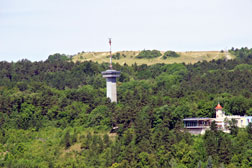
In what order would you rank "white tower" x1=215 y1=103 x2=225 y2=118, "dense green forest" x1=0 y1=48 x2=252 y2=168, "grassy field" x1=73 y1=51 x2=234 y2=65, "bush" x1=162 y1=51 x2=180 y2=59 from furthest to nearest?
"bush" x1=162 y1=51 x2=180 y2=59 < "grassy field" x1=73 y1=51 x2=234 y2=65 < "white tower" x1=215 y1=103 x2=225 y2=118 < "dense green forest" x1=0 y1=48 x2=252 y2=168

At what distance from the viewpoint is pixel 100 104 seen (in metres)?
117

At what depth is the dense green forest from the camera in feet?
294

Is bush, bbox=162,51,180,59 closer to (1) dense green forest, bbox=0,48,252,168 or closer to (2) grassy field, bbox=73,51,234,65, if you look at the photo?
(2) grassy field, bbox=73,51,234,65

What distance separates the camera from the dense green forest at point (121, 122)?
89.6 m

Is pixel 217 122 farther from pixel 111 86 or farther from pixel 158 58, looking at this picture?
pixel 158 58

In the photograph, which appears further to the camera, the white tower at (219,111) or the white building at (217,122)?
the white tower at (219,111)

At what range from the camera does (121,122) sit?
345ft

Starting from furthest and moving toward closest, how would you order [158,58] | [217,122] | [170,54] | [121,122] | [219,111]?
[170,54], [158,58], [121,122], [219,111], [217,122]

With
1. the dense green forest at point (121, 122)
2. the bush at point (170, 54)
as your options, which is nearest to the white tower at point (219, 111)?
the dense green forest at point (121, 122)

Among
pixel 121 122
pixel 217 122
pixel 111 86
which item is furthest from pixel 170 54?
pixel 217 122

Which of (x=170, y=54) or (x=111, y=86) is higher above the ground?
(x=170, y=54)

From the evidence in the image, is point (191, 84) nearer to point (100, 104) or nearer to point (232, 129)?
point (100, 104)

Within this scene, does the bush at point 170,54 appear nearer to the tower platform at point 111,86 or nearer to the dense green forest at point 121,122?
the dense green forest at point 121,122

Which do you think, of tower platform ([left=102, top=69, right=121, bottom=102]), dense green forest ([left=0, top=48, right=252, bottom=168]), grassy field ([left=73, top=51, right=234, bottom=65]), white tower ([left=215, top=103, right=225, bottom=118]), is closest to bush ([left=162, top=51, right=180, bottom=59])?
grassy field ([left=73, top=51, right=234, bottom=65])
